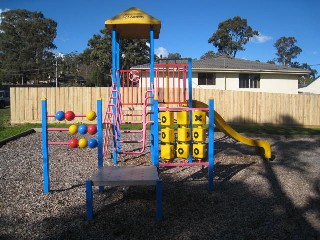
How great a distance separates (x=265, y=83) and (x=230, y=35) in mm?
33020

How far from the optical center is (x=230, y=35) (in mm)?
55156

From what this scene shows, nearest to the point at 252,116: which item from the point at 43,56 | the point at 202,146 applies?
the point at 202,146

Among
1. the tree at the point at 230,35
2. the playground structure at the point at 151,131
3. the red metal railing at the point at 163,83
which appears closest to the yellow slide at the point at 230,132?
the playground structure at the point at 151,131

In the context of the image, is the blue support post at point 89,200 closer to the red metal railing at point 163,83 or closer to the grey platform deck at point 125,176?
the grey platform deck at point 125,176

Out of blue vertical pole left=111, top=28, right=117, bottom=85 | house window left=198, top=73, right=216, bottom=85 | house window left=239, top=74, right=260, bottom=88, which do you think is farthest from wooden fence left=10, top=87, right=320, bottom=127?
blue vertical pole left=111, top=28, right=117, bottom=85

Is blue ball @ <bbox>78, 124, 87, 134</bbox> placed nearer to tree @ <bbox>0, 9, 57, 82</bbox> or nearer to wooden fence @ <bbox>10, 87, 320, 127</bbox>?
wooden fence @ <bbox>10, 87, 320, 127</bbox>

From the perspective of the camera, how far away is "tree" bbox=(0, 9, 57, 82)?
62531 mm

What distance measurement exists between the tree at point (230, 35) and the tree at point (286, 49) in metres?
27.1

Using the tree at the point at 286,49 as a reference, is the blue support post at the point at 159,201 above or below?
below

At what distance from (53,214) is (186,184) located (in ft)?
8.29

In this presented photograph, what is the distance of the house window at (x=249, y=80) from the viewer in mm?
24172

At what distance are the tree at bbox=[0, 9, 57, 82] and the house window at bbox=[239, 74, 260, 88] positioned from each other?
162 ft

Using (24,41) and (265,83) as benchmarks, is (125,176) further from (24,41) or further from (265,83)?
(24,41)

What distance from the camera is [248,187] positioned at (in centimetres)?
611
